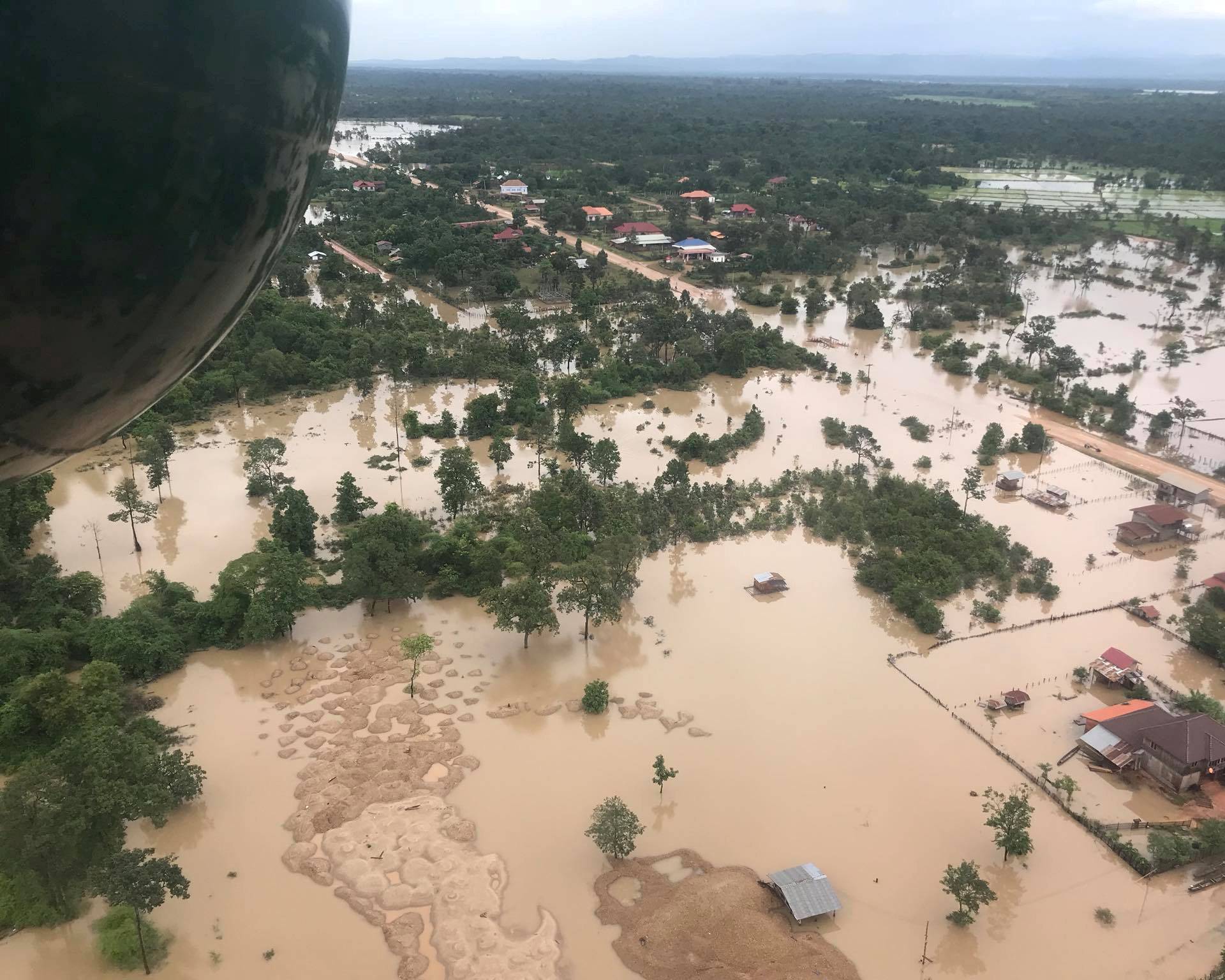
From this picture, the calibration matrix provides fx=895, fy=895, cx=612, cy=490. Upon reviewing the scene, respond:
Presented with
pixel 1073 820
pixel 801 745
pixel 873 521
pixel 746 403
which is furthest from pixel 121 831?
pixel 746 403

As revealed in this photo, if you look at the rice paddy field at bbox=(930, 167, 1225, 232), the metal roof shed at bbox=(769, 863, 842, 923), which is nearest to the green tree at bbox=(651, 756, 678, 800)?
the metal roof shed at bbox=(769, 863, 842, 923)

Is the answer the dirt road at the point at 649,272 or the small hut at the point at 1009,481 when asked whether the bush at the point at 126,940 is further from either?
the dirt road at the point at 649,272

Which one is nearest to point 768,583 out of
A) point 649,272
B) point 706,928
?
point 706,928

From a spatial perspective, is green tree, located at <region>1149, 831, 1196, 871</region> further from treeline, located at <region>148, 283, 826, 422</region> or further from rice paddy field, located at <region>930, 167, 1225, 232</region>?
rice paddy field, located at <region>930, 167, 1225, 232</region>

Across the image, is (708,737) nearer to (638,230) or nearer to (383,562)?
(383,562)

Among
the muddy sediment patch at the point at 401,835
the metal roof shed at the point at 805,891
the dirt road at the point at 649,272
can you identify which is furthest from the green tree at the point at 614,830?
the dirt road at the point at 649,272

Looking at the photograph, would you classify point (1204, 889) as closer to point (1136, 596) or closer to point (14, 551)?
point (1136, 596)
